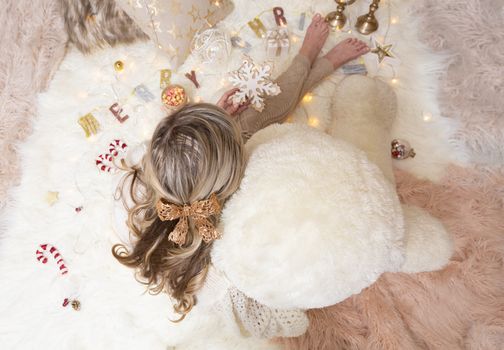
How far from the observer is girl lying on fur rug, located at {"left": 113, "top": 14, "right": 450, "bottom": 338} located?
0.70m

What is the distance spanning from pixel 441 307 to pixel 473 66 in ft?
2.52

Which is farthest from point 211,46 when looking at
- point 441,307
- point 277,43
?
point 441,307

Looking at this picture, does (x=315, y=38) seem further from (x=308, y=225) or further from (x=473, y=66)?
(x=308, y=225)

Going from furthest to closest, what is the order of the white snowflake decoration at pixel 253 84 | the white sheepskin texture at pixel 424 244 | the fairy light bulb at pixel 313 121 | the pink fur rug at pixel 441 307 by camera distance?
the fairy light bulb at pixel 313 121 < the white snowflake decoration at pixel 253 84 < the pink fur rug at pixel 441 307 < the white sheepskin texture at pixel 424 244

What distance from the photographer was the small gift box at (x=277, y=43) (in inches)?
50.6

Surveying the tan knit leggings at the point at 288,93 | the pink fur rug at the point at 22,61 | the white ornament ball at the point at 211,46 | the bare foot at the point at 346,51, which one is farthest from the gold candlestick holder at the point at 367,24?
the pink fur rug at the point at 22,61

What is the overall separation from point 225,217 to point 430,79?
922 millimetres

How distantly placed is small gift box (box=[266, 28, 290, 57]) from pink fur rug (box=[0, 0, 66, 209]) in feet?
2.46

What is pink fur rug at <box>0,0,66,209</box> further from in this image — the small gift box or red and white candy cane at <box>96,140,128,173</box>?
the small gift box

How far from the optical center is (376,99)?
1.17 metres

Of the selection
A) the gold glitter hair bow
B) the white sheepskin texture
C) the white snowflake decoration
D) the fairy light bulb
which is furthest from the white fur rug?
the gold glitter hair bow

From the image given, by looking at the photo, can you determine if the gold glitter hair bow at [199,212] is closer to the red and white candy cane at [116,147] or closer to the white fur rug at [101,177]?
the white fur rug at [101,177]

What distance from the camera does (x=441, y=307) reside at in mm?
1048

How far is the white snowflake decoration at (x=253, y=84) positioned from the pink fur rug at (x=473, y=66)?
58cm
